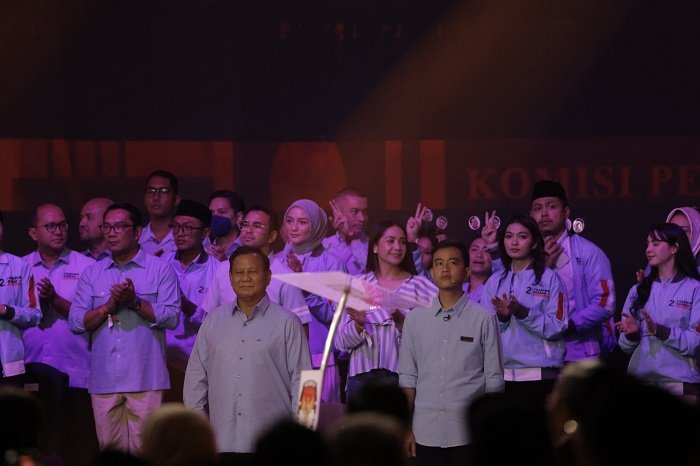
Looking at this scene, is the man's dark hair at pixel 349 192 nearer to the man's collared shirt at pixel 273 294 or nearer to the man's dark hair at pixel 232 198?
the man's dark hair at pixel 232 198

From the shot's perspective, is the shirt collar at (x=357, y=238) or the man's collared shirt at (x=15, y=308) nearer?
the man's collared shirt at (x=15, y=308)

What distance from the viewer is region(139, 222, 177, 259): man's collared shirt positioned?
8.39m

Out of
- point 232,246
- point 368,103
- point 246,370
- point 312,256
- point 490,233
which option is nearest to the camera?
point 246,370

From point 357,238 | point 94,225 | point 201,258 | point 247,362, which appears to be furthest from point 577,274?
point 94,225

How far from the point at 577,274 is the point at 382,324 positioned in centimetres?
166

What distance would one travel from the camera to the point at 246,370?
5.67 m

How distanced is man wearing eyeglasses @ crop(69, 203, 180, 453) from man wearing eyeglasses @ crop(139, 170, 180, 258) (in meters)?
1.15

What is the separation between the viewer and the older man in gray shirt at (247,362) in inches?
223

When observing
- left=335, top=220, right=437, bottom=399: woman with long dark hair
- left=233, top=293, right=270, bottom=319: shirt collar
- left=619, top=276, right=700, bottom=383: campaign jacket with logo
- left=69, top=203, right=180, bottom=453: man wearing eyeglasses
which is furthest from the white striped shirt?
left=619, top=276, right=700, bottom=383: campaign jacket with logo

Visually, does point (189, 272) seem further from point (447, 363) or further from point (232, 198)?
point (447, 363)

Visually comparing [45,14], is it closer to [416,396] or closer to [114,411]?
[114,411]

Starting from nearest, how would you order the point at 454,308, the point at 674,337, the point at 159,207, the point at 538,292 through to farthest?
the point at 454,308
the point at 674,337
the point at 538,292
the point at 159,207

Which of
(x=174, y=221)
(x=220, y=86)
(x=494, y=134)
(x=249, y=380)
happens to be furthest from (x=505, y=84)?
(x=249, y=380)

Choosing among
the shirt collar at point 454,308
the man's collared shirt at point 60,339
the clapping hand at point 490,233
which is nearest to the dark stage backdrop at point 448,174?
the clapping hand at point 490,233
